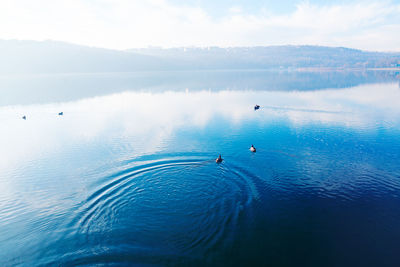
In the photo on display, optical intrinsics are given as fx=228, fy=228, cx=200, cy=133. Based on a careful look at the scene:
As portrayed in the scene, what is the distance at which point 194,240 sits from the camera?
1773cm

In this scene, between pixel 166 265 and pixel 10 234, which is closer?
pixel 166 265

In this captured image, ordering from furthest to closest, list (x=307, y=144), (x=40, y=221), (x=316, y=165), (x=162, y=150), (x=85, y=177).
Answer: (x=307, y=144)
(x=162, y=150)
(x=316, y=165)
(x=85, y=177)
(x=40, y=221)

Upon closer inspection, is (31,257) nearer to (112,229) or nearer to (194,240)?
(112,229)

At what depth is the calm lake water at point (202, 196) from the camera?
55.9ft

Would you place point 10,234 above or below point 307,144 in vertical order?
below

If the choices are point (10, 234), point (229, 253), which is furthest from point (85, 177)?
point (229, 253)

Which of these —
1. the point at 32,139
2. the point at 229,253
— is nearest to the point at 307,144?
the point at 229,253

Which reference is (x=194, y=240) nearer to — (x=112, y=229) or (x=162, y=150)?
(x=112, y=229)

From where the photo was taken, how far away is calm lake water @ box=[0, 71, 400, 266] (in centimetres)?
1703

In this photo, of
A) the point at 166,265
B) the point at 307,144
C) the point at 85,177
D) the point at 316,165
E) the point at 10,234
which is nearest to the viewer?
the point at 166,265

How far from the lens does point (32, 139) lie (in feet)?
139

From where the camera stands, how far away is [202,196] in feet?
75.4

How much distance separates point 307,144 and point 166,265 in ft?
99.5

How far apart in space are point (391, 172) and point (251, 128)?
78.9ft
